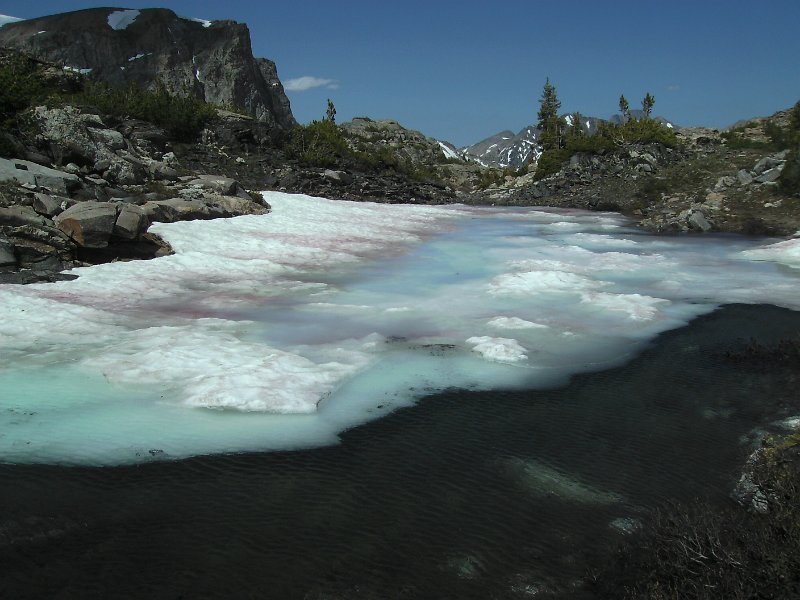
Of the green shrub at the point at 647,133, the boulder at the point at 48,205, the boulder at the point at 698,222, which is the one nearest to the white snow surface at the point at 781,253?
the boulder at the point at 698,222

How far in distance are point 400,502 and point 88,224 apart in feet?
42.2

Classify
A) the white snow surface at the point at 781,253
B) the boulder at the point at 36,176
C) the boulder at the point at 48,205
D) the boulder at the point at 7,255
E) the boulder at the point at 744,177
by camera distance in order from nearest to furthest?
1. the boulder at the point at 7,255
2. the boulder at the point at 48,205
3. the boulder at the point at 36,176
4. the white snow surface at the point at 781,253
5. the boulder at the point at 744,177

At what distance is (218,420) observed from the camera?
788cm

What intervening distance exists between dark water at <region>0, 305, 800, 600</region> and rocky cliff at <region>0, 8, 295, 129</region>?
4529 inches

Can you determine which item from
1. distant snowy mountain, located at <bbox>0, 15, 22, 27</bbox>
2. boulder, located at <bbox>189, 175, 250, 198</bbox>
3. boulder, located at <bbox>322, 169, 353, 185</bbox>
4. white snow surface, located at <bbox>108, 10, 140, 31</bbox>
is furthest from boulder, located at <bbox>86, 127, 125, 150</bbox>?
distant snowy mountain, located at <bbox>0, 15, 22, 27</bbox>

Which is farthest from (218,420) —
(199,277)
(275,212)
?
(275,212)

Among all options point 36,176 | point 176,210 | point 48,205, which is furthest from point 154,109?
point 48,205

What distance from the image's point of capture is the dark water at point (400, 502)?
5.05 metres

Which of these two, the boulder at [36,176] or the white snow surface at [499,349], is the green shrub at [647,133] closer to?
the boulder at [36,176]

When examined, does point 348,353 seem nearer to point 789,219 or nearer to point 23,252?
point 23,252

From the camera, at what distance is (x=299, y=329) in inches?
465

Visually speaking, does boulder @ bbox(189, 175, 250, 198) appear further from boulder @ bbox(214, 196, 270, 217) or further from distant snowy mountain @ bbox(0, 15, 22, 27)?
distant snowy mountain @ bbox(0, 15, 22, 27)

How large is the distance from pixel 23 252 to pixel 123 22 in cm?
13174

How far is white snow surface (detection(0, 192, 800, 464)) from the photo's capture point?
25.8ft
